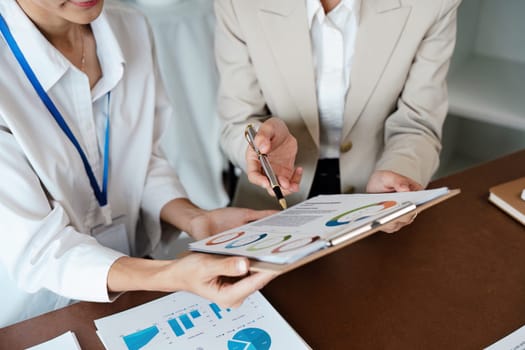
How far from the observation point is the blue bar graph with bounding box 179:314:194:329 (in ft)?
2.68

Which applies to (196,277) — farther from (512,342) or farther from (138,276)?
(512,342)

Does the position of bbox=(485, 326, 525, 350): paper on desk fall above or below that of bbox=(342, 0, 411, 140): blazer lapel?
below

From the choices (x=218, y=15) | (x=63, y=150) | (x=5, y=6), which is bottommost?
(x=63, y=150)

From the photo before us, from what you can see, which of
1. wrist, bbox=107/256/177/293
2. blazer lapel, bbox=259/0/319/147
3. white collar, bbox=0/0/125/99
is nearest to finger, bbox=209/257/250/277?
wrist, bbox=107/256/177/293

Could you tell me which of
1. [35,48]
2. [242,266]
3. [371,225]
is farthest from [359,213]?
[35,48]

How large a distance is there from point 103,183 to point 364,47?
63cm

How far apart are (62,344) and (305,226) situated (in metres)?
0.39

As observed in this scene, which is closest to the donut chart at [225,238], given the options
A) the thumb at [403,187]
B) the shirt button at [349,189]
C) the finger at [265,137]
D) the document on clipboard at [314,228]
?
the document on clipboard at [314,228]

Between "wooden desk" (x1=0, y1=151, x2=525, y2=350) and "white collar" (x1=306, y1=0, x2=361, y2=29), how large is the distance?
18.8 inches

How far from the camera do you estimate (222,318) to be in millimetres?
832

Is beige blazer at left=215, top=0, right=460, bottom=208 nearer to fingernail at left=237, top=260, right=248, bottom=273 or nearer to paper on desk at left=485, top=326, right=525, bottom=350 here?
paper on desk at left=485, top=326, right=525, bottom=350

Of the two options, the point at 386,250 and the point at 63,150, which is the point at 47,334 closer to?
the point at 63,150

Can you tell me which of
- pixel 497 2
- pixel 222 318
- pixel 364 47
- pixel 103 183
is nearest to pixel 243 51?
pixel 364 47

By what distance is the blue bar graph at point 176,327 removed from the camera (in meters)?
0.80
